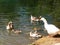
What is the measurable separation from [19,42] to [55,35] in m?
3.31

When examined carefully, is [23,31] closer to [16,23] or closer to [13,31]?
[13,31]

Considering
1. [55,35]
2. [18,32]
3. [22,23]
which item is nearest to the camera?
[55,35]

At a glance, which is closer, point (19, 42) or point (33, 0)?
point (19, 42)

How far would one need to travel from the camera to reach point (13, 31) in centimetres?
2162

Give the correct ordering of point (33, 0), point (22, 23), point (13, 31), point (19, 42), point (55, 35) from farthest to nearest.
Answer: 1. point (33, 0)
2. point (22, 23)
3. point (13, 31)
4. point (19, 42)
5. point (55, 35)

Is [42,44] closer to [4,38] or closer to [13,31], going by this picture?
[4,38]

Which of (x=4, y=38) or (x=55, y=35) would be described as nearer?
(x=55, y=35)

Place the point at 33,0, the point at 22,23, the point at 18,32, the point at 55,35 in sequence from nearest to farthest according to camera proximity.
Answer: the point at 55,35
the point at 18,32
the point at 22,23
the point at 33,0

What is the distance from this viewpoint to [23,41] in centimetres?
1766

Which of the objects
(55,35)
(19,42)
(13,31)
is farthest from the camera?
(13,31)

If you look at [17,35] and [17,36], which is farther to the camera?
[17,35]

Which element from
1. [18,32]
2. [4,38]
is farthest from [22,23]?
[4,38]

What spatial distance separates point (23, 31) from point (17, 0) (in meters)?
27.2

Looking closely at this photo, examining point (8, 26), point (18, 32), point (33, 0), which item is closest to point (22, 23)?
point (8, 26)
